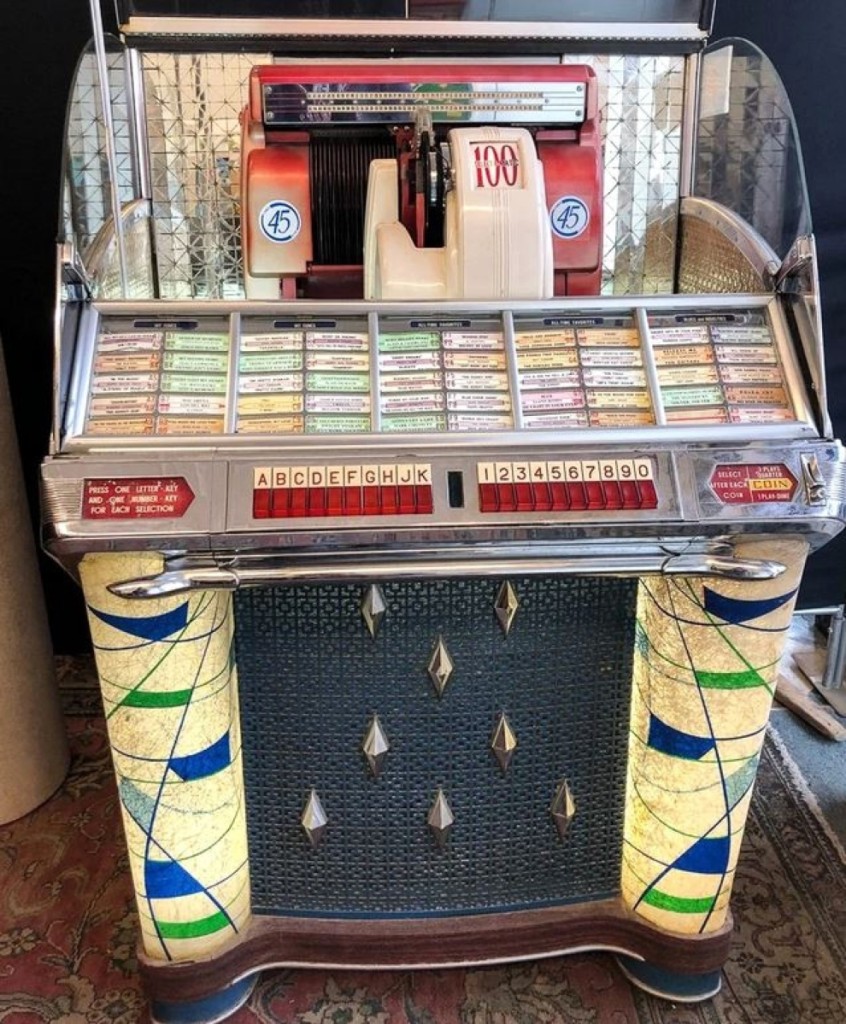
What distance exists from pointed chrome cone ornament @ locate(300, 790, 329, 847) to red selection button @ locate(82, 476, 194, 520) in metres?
0.61

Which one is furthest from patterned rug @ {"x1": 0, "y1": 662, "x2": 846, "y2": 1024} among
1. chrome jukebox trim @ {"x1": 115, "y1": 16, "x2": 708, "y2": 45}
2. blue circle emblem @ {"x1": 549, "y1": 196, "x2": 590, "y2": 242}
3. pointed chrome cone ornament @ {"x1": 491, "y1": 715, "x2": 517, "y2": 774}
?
chrome jukebox trim @ {"x1": 115, "y1": 16, "x2": 708, "y2": 45}

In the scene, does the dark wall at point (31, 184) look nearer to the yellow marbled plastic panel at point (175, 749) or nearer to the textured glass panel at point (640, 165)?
the yellow marbled plastic panel at point (175, 749)

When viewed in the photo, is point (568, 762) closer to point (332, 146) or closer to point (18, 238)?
point (332, 146)

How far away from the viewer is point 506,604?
1.55 metres

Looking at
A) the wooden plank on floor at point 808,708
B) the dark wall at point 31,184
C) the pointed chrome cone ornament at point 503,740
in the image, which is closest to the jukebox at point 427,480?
the pointed chrome cone ornament at point 503,740

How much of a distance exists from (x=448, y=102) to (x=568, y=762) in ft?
4.09

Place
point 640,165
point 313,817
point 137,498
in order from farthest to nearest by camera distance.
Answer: point 640,165 → point 313,817 → point 137,498

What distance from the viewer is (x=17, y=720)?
2262mm

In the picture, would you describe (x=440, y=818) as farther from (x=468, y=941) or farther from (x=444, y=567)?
(x=444, y=567)

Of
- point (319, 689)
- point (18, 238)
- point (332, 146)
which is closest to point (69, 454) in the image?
point (319, 689)

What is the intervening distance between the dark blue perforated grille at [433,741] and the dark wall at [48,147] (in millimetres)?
1372

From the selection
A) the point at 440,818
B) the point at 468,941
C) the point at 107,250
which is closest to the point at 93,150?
the point at 107,250

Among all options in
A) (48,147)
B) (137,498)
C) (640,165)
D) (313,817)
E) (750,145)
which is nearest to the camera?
(137,498)

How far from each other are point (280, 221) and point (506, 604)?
2.71 ft
